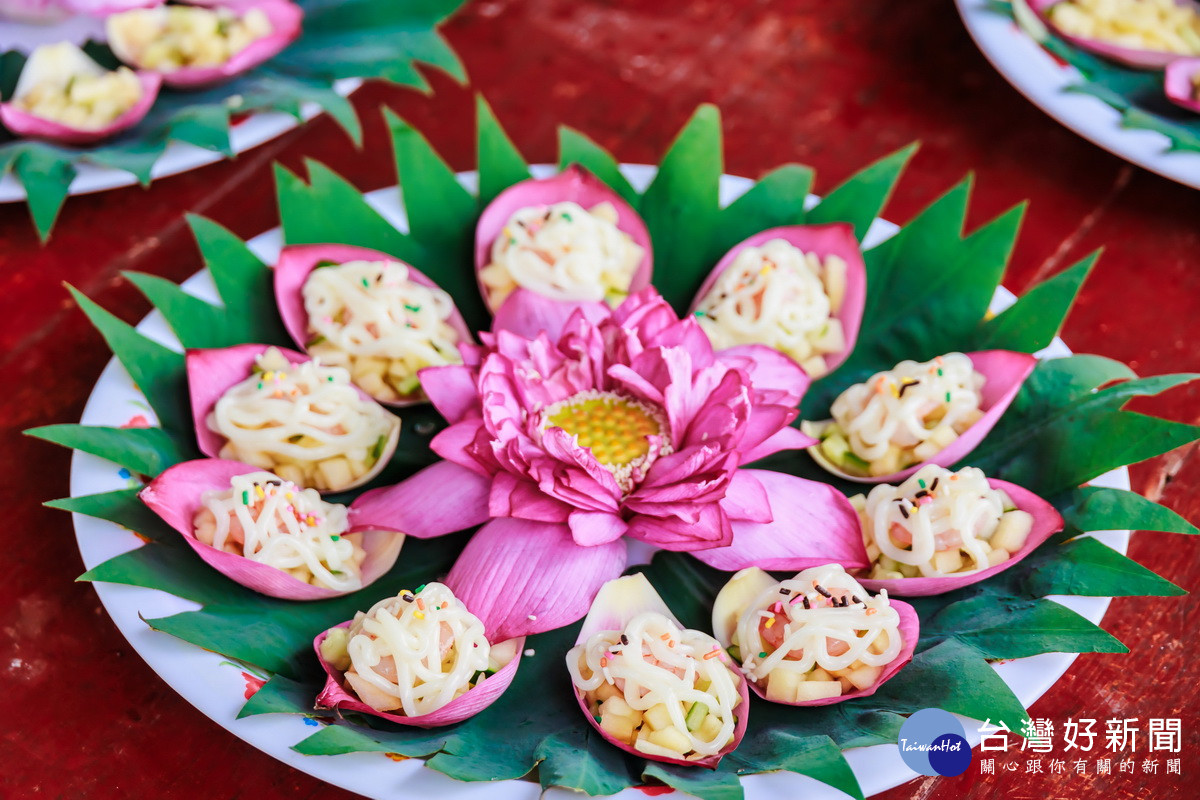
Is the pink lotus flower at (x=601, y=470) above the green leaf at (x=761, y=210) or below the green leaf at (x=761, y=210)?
below

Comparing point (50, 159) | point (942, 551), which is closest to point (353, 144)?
point (50, 159)

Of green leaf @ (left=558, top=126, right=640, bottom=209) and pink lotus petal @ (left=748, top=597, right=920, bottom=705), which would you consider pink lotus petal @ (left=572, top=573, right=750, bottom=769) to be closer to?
pink lotus petal @ (left=748, top=597, right=920, bottom=705)

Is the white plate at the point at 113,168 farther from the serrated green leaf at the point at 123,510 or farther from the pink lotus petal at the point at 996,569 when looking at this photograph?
the pink lotus petal at the point at 996,569

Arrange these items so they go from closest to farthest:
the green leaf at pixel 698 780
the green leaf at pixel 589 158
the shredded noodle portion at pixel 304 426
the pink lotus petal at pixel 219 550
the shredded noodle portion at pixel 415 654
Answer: the green leaf at pixel 698 780 → the shredded noodle portion at pixel 415 654 → the pink lotus petal at pixel 219 550 → the shredded noodle portion at pixel 304 426 → the green leaf at pixel 589 158

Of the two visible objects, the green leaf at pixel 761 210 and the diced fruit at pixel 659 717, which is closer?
the diced fruit at pixel 659 717

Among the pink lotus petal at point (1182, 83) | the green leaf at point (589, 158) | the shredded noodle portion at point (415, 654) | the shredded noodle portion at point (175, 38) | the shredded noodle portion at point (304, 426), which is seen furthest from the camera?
the shredded noodle portion at point (175, 38)

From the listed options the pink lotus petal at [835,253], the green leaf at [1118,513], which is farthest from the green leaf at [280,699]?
the green leaf at [1118,513]

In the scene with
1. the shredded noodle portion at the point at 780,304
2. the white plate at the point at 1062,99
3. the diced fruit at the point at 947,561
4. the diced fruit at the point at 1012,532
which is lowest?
the diced fruit at the point at 947,561
